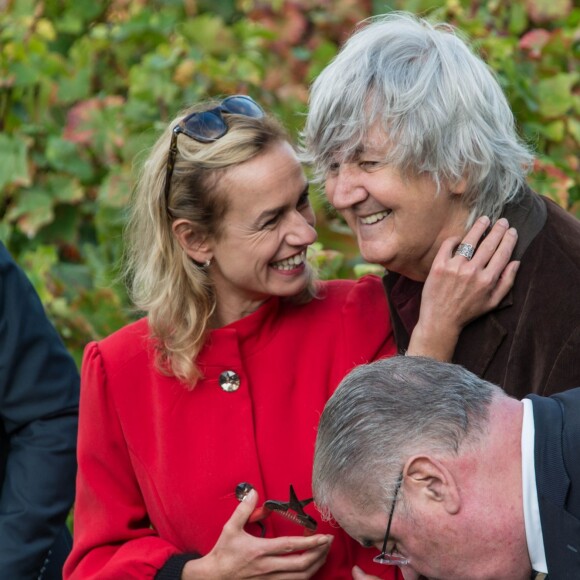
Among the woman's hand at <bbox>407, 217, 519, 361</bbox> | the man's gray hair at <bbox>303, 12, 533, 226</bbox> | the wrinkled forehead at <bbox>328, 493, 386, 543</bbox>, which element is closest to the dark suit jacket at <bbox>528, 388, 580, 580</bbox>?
the wrinkled forehead at <bbox>328, 493, 386, 543</bbox>

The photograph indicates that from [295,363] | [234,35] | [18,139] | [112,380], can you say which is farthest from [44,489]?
[234,35]

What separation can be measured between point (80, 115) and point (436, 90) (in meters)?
2.88

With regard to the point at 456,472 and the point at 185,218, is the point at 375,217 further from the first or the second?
the point at 456,472

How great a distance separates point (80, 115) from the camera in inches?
209

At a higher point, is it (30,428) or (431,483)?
(431,483)

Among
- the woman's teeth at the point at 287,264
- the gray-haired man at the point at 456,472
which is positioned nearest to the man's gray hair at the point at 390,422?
the gray-haired man at the point at 456,472

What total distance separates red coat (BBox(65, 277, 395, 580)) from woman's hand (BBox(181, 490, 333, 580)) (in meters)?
0.12

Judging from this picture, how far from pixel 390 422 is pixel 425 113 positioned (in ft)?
2.59

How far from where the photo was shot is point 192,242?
3.18 m

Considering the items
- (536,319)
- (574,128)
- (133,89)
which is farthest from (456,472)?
(133,89)

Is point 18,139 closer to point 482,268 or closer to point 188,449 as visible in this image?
point 188,449

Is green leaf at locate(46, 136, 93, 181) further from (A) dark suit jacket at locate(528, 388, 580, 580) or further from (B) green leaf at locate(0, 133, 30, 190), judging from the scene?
(A) dark suit jacket at locate(528, 388, 580, 580)

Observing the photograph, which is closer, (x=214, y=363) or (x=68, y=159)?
(x=214, y=363)

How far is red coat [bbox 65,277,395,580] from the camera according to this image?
3.01 meters
